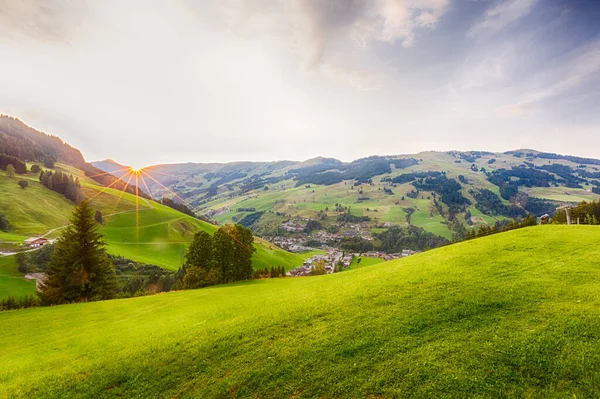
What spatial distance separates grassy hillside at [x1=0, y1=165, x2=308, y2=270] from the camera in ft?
408

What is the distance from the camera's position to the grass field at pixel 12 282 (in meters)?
74.1

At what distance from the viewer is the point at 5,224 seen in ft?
A: 365

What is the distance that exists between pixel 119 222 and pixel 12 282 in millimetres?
87229

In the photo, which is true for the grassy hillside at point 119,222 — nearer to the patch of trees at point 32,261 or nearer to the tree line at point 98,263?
the patch of trees at point 32,261

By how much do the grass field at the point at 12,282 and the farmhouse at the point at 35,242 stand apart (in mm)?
13239

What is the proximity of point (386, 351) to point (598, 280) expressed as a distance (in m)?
13.6

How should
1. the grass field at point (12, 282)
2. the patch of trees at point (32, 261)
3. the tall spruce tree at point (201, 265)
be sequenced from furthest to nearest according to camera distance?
the patch of trees at point (32, 261)
the grass field at point (12, 282)
the tall spruce tree at point (201, 265)

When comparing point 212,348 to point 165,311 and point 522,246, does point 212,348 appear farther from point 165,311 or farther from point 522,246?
point 522,246

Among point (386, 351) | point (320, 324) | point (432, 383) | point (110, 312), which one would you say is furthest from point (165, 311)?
point (432, 383)

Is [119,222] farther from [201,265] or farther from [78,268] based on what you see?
[78,268]

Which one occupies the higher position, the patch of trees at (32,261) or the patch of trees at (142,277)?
the patch of trees at (32,261)

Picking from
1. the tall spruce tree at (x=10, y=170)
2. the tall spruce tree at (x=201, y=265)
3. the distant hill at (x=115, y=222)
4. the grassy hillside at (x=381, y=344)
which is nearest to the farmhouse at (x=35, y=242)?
the distant hill at (x=115, y=222)

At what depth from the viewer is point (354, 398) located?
355 inches

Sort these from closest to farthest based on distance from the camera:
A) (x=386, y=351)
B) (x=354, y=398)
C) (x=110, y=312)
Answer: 1. (x=354, y=398)
2. (x=386, y=351)
3. (x=110, y=312)
